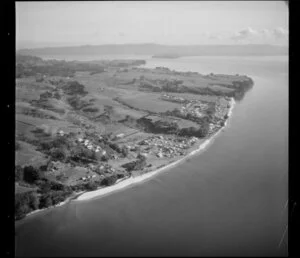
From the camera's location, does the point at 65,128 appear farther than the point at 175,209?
Yes

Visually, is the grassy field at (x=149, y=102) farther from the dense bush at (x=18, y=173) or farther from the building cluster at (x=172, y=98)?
the dense bush at (x=18, y=173)

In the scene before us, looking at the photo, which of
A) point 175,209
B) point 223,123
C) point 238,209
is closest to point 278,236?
point 238,209

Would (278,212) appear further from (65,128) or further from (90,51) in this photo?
(90,51)

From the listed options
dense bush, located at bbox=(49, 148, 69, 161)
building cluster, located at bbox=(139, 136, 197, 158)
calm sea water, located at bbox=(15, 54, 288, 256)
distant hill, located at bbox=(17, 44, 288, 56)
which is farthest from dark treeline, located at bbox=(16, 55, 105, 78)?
calm sea water, located at bbox=(15, 54, 288, 256)

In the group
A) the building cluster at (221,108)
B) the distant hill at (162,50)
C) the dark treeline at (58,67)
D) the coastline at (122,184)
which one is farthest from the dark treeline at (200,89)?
the dark treeline at (58,67)

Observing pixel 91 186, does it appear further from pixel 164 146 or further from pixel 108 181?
pixel 164 146

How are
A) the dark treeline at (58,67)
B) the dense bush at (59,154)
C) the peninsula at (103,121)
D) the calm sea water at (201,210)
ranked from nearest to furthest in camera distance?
1. the calm sea water at (201,210)
2. the peninsula at (103,121)
3. the dense bush at (59,154)
4. the dark treeline at (58,67)
